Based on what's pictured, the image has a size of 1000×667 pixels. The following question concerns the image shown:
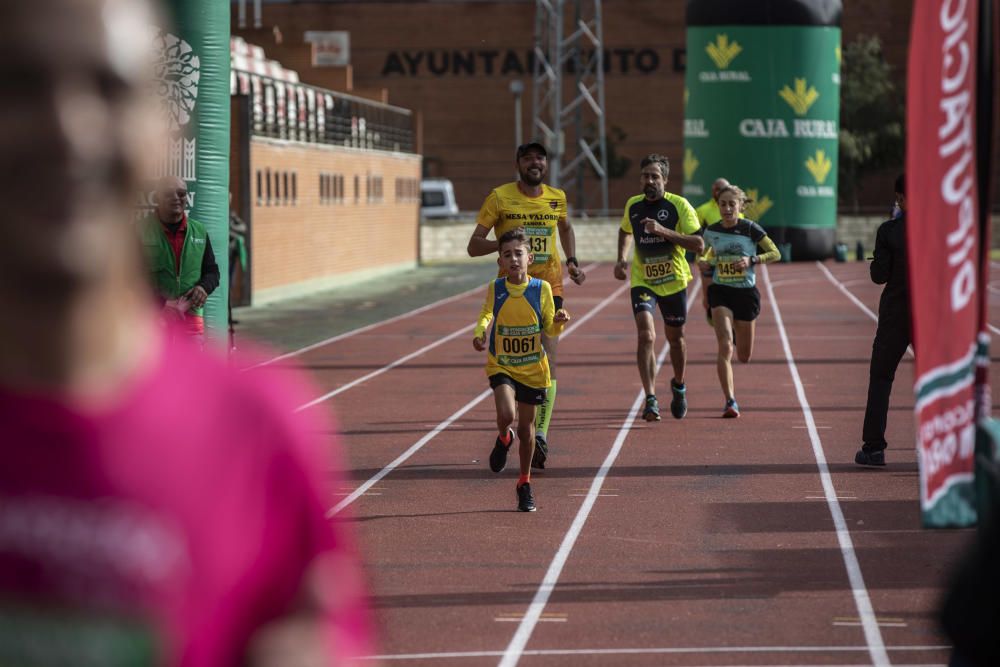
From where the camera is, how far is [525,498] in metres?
10.5

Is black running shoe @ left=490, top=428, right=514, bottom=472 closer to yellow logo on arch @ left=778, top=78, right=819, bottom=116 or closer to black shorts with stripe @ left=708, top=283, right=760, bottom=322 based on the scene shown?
black shorts with stripe @ left=708, top=283, right=760, bottom=322

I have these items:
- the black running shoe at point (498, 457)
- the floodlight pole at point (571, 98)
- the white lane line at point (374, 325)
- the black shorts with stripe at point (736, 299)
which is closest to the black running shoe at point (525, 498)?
the black running shoe at point (498, 457)

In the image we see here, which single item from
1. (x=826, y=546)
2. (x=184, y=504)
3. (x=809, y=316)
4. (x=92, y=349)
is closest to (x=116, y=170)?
(x=92, y=349)

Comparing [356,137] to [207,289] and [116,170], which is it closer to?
[207,289]

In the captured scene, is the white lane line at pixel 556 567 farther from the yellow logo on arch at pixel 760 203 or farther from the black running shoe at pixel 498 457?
the yellow logo on arch at pixel 760 203

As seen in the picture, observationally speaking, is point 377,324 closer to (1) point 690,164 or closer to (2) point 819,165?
(1) point 690,164

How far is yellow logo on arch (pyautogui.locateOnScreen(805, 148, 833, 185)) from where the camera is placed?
4641cm

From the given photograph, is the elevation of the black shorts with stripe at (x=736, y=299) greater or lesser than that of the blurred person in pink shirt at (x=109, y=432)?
lesser

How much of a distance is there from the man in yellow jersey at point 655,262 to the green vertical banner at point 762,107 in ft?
99.8

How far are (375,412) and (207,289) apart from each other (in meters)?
4.79

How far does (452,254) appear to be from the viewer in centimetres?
5538

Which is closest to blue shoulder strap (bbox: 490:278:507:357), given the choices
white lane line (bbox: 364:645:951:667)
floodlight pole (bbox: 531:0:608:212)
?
white lane line (bbox: 364:645:951:667)

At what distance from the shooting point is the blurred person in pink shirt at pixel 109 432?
5.41ft

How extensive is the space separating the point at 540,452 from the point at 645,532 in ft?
7.08
